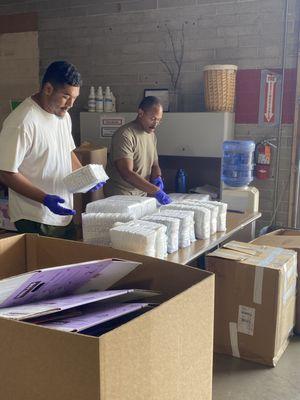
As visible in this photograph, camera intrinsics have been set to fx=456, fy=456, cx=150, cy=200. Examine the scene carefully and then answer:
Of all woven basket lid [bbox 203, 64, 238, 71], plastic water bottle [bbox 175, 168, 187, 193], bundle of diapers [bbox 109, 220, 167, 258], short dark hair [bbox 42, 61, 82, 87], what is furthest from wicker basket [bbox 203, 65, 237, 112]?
bundle of diapers [bbox 109, 220, 167, 258]

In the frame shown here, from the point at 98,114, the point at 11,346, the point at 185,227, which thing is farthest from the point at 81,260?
the point at 98,114

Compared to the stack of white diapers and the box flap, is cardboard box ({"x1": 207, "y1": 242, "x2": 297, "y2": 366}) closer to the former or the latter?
the stack of white diapers

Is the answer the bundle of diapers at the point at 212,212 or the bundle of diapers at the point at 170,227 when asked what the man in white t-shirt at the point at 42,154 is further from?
the bundle of diapers at the point at 212,212

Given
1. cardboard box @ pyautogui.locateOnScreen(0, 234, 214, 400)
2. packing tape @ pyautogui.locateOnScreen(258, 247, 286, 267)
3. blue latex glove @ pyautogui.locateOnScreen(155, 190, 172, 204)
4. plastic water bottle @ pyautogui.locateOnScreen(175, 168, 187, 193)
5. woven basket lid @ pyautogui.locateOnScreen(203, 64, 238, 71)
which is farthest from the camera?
plastic water bottle @ pyautogui.locateOnScreen(175, 168, 187, 193)

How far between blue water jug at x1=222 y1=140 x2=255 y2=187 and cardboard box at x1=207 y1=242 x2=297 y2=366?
4.59 feet

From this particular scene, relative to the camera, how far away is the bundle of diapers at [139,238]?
1938 millimetres

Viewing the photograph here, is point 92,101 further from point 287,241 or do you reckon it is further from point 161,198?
point 287,241

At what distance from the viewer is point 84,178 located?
231 centimetres

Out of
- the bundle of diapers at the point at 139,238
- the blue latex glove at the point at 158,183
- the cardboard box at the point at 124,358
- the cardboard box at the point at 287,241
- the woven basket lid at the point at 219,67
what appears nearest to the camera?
the cardboard box at the point at 124,358

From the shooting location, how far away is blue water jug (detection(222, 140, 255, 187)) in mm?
4051

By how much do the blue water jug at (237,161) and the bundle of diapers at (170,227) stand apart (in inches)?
73.6

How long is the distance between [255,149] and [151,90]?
118 centimetres

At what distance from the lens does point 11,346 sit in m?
0.61

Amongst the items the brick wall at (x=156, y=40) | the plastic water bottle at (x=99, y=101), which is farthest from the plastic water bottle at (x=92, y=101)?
the brick wall at (x=156, y=40)
